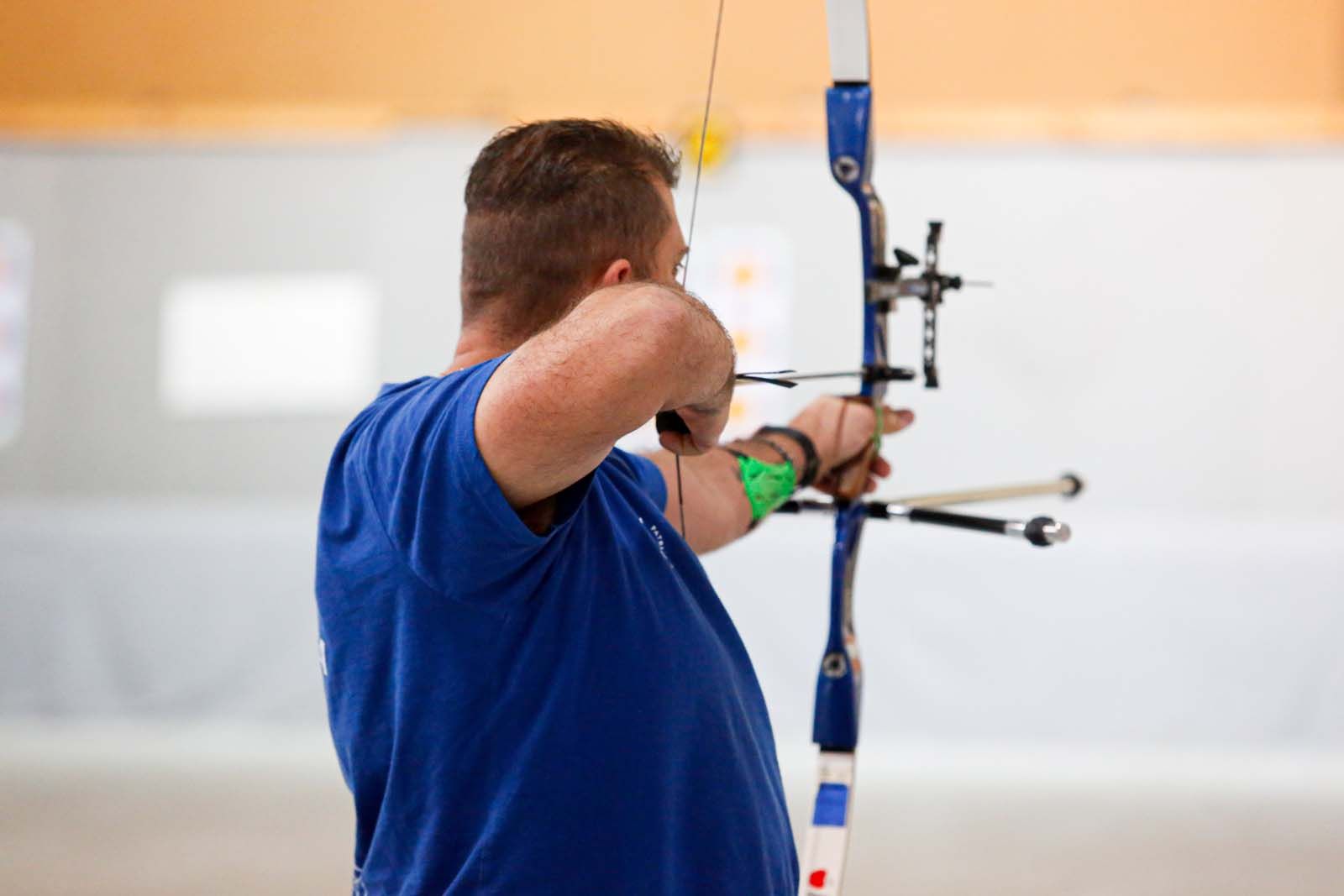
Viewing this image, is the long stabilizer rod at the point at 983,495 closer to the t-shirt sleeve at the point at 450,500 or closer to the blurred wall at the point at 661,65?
the t-shirt sleeve at the point at 450,500

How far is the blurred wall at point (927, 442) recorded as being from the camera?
12.0 feet

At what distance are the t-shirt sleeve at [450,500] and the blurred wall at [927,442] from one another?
2920 mm

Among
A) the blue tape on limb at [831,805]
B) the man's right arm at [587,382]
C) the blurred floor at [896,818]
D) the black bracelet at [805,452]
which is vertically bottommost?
the blurred floor at [896,818]

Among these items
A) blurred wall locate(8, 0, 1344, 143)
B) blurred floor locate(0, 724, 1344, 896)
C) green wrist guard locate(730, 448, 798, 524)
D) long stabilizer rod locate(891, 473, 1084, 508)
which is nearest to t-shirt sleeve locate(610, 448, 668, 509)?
green wrist guard locate(730, 448, 798, 524)

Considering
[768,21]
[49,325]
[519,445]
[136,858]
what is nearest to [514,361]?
[519,445]

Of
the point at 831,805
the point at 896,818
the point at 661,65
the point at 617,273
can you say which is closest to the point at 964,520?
the point at 831,805

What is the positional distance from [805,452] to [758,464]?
0.23ft

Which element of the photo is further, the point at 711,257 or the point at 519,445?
the point at 711,257

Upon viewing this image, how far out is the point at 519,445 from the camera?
0.71m

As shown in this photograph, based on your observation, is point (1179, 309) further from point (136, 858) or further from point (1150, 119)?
point (136, 858)

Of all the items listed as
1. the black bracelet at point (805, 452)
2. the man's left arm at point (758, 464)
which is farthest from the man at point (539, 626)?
the black bracelet at point (805, 452)

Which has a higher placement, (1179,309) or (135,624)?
(1179,309)

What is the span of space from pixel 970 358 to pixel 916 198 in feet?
1.61

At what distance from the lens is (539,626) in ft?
2.74
